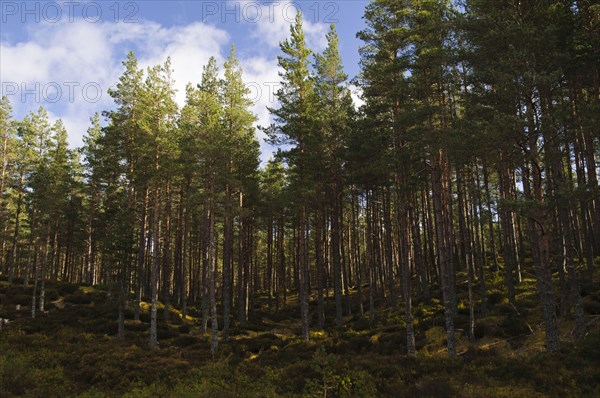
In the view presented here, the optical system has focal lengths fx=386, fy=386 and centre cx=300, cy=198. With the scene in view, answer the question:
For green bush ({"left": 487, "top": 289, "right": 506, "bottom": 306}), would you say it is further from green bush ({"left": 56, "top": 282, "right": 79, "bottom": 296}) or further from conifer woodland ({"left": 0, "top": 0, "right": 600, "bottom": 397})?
green bush ({"left": 56, "top": 282, "right": 79, "bottom": 296})

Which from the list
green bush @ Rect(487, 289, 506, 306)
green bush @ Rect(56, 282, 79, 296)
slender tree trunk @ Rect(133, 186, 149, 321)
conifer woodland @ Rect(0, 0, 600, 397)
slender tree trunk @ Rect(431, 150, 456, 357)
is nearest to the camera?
conifer woodland @ Rect(0, 0, 600, 397)

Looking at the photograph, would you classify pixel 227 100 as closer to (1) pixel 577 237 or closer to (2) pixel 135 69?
(2) pixel 135 69

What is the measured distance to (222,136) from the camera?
78.0 feet

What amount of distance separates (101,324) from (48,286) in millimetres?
13799

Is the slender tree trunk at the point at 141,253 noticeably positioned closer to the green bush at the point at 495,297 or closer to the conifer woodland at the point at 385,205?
the conifer woodland at the point at 385,205

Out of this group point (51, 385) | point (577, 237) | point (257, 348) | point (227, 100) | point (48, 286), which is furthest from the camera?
point (48, 286)

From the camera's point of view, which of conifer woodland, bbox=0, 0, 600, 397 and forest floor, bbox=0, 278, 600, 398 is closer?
forest floor, bbox=0, 278, 600, 398

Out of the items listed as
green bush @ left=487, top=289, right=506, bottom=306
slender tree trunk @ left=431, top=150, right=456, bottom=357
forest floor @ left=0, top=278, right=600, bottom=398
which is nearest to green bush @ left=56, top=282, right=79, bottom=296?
forest floor @ left=0, top=278, right=600, bottom=398

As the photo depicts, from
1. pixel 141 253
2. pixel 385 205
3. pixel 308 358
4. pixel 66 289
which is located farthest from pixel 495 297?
pixel 66 289

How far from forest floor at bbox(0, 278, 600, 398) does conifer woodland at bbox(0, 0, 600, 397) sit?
0.12m

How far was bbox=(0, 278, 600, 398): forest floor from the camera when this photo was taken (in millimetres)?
11945

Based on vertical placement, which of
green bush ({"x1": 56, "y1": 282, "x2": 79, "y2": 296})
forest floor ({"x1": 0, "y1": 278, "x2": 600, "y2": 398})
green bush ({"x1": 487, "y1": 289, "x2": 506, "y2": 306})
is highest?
green bush ({"x1": 56, "y1": 282, "x2": 79, "y2": 296})

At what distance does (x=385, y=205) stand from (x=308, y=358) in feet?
44.9

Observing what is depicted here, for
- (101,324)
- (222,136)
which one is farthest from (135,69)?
(101,324)
